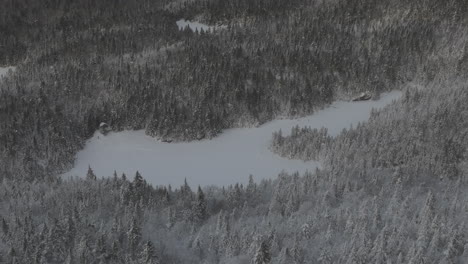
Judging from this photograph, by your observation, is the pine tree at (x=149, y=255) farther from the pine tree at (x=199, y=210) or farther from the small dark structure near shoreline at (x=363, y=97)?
the small dark structure near shoreline at (x=363, y=97)

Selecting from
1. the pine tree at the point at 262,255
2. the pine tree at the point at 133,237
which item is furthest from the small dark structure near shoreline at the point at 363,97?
the pine tree at the point at 133,237

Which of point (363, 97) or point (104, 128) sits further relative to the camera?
point (363, 97)

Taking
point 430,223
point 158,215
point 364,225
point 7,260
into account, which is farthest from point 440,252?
point 7,260

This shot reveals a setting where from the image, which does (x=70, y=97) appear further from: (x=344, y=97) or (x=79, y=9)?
(x=79, y=9)

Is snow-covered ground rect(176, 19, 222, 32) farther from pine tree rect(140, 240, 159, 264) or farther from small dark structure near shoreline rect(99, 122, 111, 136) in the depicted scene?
pine tree rect(140, 240, 159, 264)

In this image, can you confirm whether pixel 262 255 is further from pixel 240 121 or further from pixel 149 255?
pixel 240 121

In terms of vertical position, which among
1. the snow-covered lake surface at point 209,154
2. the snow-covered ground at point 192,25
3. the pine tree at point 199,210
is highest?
the snow-covered ground at point 192,25

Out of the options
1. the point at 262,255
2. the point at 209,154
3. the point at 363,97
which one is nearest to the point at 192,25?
the point at 363,97
